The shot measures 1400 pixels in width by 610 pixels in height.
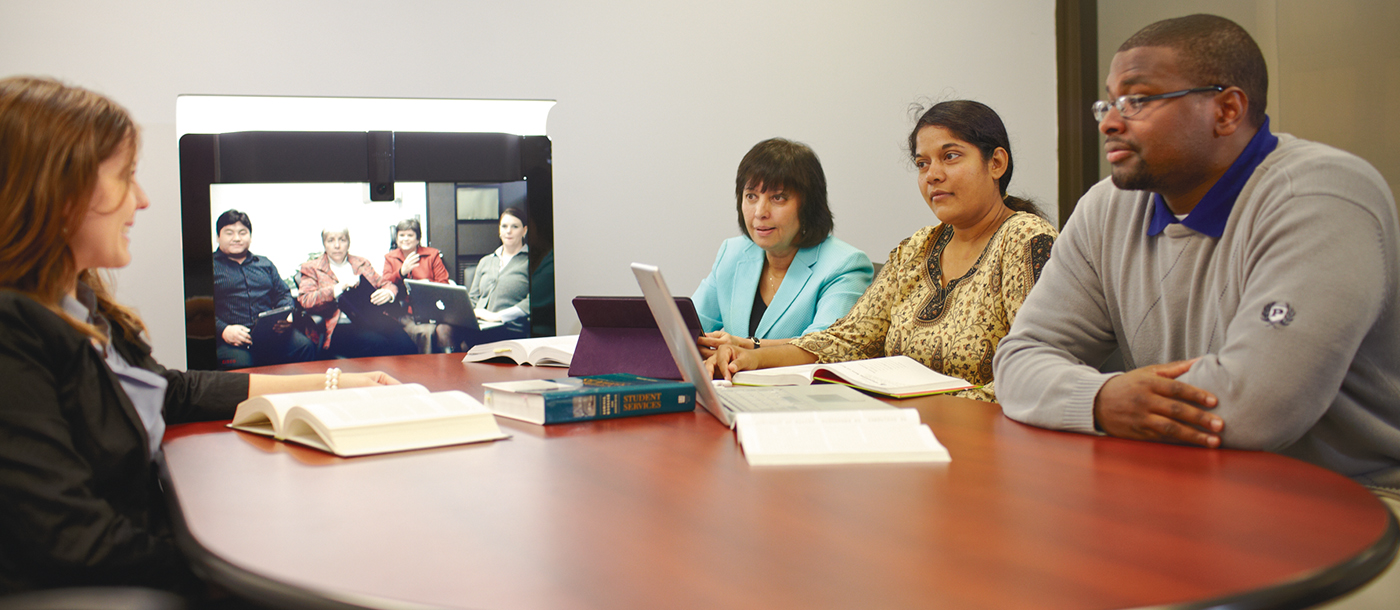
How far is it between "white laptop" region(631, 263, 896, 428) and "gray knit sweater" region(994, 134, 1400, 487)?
0.28 m

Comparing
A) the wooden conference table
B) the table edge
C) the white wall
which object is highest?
the white wall

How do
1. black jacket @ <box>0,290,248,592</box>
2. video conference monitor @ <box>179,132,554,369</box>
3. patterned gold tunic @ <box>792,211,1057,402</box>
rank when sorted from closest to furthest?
black jacket @ <box>0,290,248,592</box> → patterned gold tunic @ <box>792,211,1057,402</box> → video conference monitor @ <box>179,132,554,369</box>

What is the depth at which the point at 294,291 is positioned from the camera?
2.31 meters

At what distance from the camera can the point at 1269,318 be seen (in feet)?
Result: 3.72

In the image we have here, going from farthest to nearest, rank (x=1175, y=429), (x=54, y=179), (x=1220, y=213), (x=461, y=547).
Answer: (x=1220, y=213) → (x=1175, y=429) → (x=54, y=179) → (x=461, y=547)

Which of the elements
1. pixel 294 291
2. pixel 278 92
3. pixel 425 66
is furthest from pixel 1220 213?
pixel 278 92

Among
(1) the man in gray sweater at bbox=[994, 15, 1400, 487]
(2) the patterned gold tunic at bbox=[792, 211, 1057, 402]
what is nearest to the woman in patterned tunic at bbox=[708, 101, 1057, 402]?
(2) the patterned gold tunic at bbox=[792, 211, 1057, 402]

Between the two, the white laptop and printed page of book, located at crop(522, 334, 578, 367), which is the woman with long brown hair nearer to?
the white laptop

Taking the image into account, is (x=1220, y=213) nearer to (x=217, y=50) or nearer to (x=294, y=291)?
(x=294, y=291)

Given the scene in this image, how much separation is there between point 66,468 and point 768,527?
71cm

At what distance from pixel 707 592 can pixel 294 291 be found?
200 cm

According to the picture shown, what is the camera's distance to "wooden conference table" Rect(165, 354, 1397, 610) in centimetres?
66

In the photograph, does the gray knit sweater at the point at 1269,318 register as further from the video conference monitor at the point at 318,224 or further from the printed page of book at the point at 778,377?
the video conference monitor at the point at 318,224

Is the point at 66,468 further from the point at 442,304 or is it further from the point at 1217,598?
the point at 442,304
